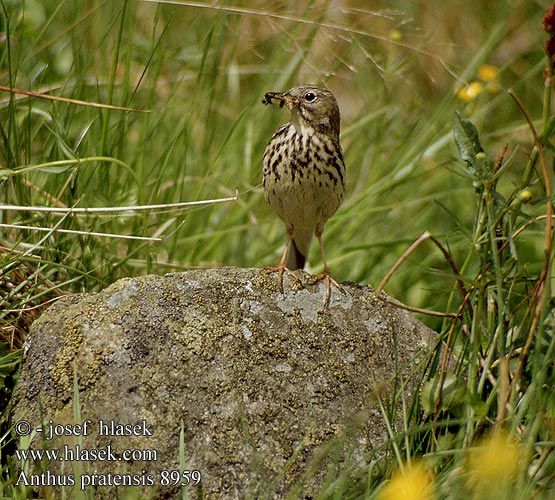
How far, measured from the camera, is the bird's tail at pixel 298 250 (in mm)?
4379

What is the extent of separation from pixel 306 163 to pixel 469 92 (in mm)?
1563

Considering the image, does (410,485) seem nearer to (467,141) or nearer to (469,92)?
(467,141)

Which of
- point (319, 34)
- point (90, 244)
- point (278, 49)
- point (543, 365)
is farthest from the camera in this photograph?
point (278, 49)

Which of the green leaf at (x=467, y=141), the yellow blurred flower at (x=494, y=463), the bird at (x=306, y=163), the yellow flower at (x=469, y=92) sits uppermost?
the yellow flower at (x=469, y=92)

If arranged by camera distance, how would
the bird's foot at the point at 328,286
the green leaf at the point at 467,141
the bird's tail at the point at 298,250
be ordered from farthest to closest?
1. the bird's tail at the point at 298,250
2. the bird's foot at the point at 328,286
3. the green leaf at the point at 467,141

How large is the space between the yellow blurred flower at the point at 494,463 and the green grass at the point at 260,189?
0.15 ft

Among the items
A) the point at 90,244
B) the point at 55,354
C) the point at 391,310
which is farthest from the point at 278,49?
the point at 55,354

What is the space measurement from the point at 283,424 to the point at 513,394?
2.51 ft

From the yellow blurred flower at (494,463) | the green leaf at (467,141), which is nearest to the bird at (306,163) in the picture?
the green leaf at (467,141)

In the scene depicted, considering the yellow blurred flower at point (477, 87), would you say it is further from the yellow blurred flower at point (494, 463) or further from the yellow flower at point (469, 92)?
the yellow blurred flower at point (494, 463)

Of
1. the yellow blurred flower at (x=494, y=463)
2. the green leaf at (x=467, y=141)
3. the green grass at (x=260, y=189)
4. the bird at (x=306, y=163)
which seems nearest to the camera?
the yellow blurred flower at (x=494, y=463)

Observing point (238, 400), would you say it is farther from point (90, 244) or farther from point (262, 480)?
point (90, 244)

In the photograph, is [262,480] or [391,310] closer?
[262,480]

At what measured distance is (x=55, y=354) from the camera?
3.09 m
